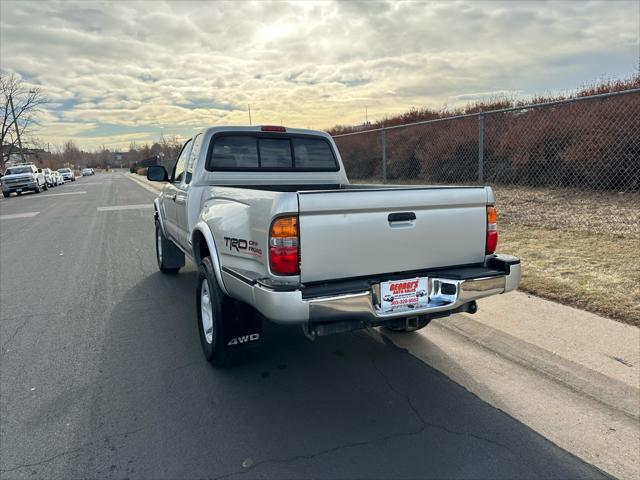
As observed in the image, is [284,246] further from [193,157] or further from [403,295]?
[193,157]

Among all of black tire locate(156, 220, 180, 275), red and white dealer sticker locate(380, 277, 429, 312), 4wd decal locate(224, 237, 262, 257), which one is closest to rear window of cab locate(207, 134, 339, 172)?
4wd decal locate(224, 237, 262, 257)

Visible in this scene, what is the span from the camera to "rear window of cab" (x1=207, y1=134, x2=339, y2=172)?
181 inches

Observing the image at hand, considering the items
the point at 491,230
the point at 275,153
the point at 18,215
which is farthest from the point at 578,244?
the point at 18,215

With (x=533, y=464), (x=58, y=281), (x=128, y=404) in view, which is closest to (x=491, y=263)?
(x=533, y=464)

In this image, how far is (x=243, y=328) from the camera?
353 cm

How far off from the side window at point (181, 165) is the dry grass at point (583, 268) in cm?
418

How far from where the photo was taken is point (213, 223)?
3.76 m

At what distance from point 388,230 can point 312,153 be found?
2.31 metres

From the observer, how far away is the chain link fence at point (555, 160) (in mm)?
8094

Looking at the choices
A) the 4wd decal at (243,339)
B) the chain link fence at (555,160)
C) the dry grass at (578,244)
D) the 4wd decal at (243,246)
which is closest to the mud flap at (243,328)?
the 4wd decal at (243,339)

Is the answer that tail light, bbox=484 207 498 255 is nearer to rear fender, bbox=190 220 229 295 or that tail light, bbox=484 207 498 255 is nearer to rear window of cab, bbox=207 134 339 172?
rear fender, bbox=190 220 229 295

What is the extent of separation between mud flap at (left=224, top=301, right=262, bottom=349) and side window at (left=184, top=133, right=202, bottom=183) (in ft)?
6.22

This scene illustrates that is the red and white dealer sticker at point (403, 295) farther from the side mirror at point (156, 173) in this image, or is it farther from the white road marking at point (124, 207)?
the white road marking at point (124, 207)

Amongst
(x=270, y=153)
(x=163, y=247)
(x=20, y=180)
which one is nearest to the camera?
(x=270, y=153)
